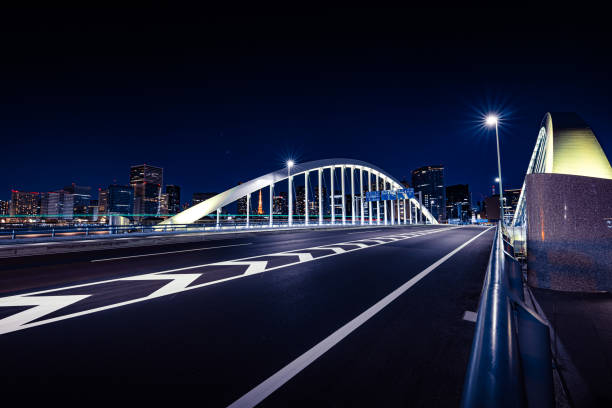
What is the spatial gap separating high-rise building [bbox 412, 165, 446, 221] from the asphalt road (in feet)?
Result: 622

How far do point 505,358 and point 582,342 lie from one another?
10.9 ft

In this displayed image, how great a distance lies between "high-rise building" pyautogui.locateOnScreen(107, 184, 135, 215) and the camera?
186 metres

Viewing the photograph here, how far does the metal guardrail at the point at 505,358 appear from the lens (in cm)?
75

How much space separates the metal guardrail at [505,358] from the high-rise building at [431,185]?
630ft

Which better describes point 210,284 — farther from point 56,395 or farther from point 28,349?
point 56,395

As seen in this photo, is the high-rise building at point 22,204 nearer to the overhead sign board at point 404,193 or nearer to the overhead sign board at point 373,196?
the overhead sign board at point 373,196

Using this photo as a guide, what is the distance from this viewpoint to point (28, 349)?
8.62 feet

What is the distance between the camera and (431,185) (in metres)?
186

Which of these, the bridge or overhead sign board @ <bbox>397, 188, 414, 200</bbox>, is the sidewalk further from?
overhead sign board @ <bbox>397, 188, 414, 200</bbox>

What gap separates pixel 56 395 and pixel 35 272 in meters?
6.17

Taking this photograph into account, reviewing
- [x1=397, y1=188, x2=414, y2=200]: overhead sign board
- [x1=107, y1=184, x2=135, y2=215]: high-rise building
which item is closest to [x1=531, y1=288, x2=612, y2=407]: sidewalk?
[x1=397, y1=188, x2=414, y2=200]: overhead sign board

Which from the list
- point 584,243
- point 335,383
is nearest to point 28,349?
point 335,383

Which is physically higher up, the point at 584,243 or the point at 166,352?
the point at 584,243

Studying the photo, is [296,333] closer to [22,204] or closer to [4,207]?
[22,204]
